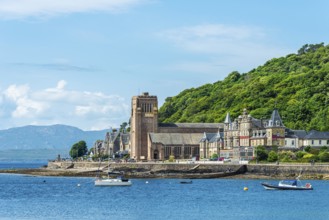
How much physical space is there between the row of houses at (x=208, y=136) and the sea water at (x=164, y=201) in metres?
24.8

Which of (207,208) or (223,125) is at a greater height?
(223,125)

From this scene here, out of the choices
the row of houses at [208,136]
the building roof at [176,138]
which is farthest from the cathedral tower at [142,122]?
the building roof at [176,138]

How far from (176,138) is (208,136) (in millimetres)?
6757

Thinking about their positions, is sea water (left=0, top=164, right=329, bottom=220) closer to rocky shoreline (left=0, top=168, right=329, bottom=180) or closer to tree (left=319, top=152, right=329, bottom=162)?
rocky shoreline (left=0, top=168, right=329, bottom=180)

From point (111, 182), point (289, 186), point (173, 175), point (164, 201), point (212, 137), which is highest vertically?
point (212, 137)

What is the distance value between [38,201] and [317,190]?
32226 mm

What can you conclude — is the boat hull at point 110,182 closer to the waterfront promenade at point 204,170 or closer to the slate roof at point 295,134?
the waterfront promenade at point 204,170

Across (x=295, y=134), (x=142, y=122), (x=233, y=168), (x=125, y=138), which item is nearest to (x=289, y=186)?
(x=233, y=168)

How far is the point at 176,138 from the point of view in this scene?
162500 millimetres

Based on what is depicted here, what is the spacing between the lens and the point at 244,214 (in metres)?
74.3

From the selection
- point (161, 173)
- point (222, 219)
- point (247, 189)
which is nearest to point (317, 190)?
point (247, 189)

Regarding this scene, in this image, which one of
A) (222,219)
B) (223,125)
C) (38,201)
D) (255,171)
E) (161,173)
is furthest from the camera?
(223,125)

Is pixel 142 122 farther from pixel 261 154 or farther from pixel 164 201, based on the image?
pixel 164 201

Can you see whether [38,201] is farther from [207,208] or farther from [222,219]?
[222,219]
